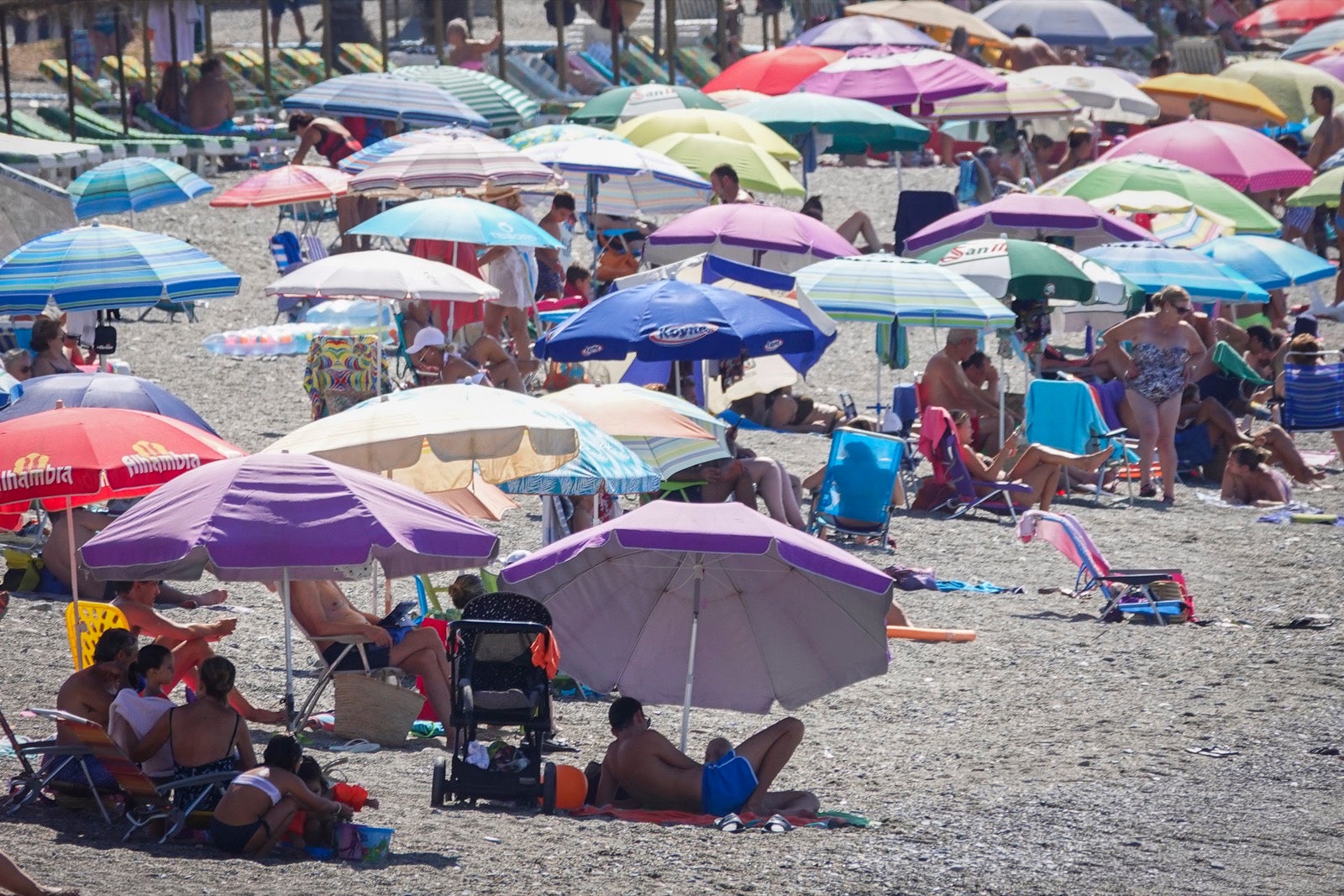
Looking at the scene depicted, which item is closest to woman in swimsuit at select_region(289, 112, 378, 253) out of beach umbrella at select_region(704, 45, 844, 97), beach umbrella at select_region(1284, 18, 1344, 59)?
beach umbrella at select_region(704, 45, 844, 97)

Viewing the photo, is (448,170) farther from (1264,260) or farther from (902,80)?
(902,80)

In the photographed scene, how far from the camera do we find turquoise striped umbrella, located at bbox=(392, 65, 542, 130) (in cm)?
2020

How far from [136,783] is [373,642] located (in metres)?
1.61

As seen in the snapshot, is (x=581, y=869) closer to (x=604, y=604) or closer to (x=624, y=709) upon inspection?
(x=624, y=709)

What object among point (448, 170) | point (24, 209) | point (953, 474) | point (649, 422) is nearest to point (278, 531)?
point (649, 422)

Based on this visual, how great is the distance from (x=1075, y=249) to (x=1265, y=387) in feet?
6.76

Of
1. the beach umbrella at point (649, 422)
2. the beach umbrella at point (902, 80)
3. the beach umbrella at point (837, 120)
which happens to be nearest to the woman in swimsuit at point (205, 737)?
the beach umbrella at point (649, 422)

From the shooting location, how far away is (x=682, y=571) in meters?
8.14

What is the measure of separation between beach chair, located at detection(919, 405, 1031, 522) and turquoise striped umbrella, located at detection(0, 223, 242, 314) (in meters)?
4.52

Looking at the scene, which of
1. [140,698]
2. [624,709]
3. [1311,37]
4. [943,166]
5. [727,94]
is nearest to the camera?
[140,698]

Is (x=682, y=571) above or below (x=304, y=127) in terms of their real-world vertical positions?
below

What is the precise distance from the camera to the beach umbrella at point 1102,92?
78.0 ft

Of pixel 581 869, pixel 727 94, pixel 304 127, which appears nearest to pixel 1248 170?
pixel 727 94

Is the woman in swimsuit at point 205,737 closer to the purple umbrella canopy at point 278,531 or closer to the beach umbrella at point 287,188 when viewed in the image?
the purple umbrella canopy at point 278,531
